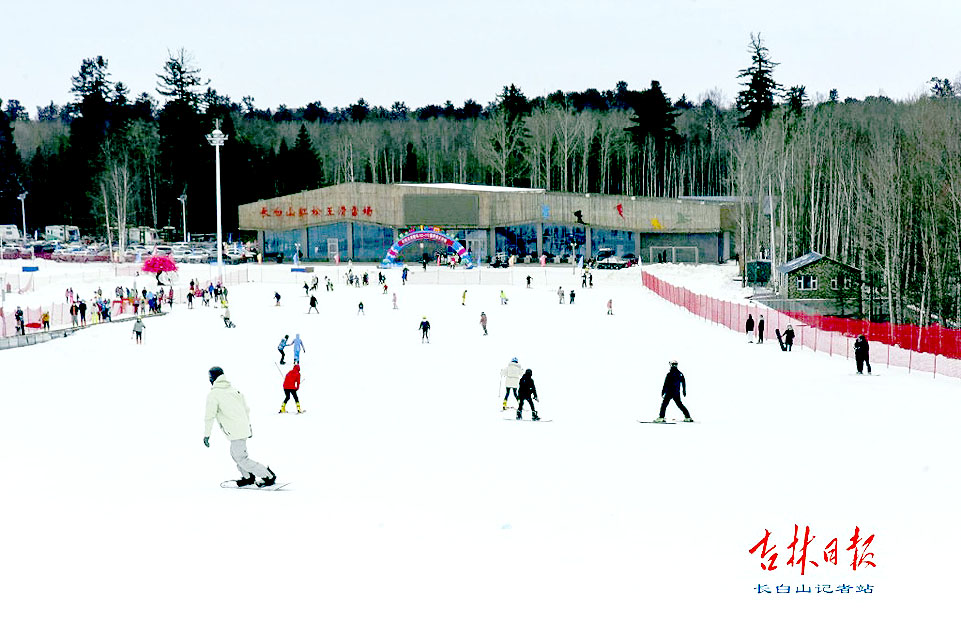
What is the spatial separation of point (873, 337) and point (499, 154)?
7323cm

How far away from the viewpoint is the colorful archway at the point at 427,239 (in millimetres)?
71562

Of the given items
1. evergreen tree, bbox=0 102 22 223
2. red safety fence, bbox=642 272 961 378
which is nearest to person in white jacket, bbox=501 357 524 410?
red safety fence, bbox=642 272 961 378

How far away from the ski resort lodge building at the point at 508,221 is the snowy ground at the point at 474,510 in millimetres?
50366

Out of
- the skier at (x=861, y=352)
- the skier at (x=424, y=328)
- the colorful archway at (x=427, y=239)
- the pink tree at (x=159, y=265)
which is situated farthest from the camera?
the colorful archway at (x=427, y=239)

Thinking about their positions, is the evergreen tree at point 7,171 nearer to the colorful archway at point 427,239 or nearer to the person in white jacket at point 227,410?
the colorful archway at point 427,239

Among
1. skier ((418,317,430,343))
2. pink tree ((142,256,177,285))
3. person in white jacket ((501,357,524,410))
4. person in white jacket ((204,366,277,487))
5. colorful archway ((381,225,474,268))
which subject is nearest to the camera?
person in white jacket ((204,366,277,487))

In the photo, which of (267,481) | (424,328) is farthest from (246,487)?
(424,328)

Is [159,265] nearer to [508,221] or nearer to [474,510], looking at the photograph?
[508,221]

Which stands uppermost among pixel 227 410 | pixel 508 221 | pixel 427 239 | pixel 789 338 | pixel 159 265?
pixel 508 221

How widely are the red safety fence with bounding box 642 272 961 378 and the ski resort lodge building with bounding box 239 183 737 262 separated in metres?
32.8

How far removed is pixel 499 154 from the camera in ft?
342

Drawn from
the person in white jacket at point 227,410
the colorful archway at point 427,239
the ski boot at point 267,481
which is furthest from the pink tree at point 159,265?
the person in white jacket at point 227,410

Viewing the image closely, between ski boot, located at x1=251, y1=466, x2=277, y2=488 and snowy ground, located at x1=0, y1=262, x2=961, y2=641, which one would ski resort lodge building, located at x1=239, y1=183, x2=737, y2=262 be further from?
ski boot, located at x1=251, y1=466, x2=277, y2=488

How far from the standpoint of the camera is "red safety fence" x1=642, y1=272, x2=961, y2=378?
1089 inches
